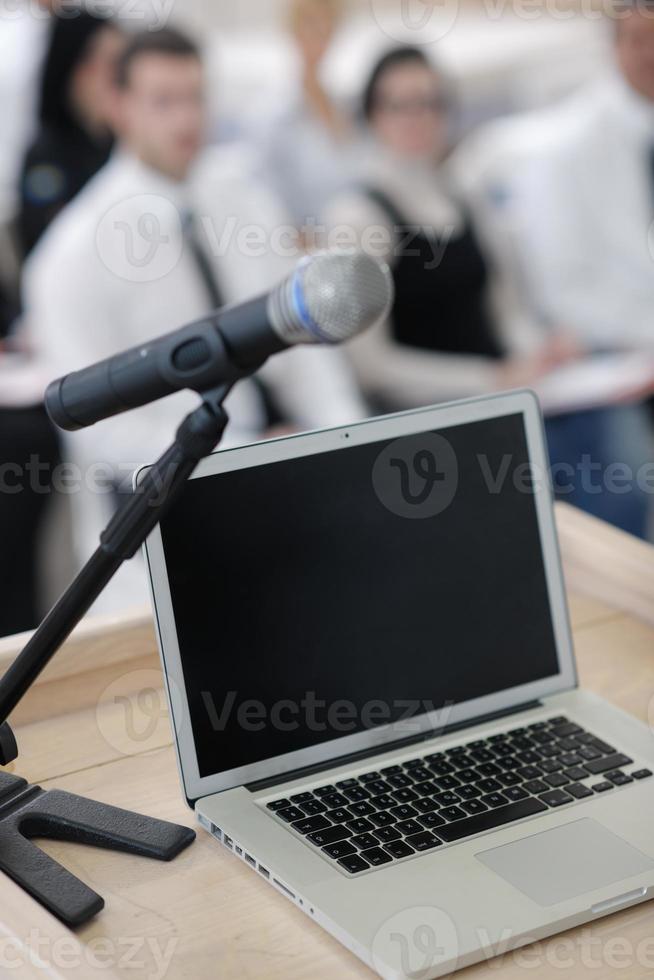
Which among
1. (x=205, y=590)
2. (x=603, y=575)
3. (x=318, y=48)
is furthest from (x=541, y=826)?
(x=318, y=48)

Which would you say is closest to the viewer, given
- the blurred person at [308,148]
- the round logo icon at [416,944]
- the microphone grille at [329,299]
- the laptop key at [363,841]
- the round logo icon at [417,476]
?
the microphone grille at [329,299]

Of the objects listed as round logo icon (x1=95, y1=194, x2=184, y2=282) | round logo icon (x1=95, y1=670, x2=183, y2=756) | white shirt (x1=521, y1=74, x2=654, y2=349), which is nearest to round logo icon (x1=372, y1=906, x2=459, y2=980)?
round logo icon (x1=95, y1=670, x2=183, y2=756)

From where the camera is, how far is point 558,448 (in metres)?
2.38

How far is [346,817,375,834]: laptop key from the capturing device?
80 cm

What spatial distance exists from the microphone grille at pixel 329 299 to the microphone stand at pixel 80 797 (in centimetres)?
6

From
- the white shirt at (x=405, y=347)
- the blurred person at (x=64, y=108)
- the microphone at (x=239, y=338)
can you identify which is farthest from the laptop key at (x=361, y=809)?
the blurred person at (x=64, y=108)

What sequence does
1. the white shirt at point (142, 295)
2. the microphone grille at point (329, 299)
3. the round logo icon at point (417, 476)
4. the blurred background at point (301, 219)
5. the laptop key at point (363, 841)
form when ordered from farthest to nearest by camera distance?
the blurred background at point (301, 219) → the white shirt at point (142, 295) → the round logo icon at point (417, 476) → the laptop key at point (363, 841) → the microphone grille at point (329, 299)

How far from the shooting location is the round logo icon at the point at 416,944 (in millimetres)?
674

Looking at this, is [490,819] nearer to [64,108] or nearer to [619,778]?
[619,778]

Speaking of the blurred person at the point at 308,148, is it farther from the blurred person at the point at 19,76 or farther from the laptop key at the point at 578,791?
the laptop key at the point at 578,791

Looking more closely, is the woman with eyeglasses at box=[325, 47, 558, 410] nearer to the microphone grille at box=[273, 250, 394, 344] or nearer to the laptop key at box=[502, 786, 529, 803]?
the laptop key at box=[502, 786, 529, 803]

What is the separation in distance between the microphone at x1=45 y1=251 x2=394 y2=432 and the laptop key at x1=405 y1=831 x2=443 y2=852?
1.12 feet

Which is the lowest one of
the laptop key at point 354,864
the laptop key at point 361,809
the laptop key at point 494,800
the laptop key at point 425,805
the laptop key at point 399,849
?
the laptop key at point 494,800

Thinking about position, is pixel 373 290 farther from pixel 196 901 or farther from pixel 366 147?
pixel 366 147
